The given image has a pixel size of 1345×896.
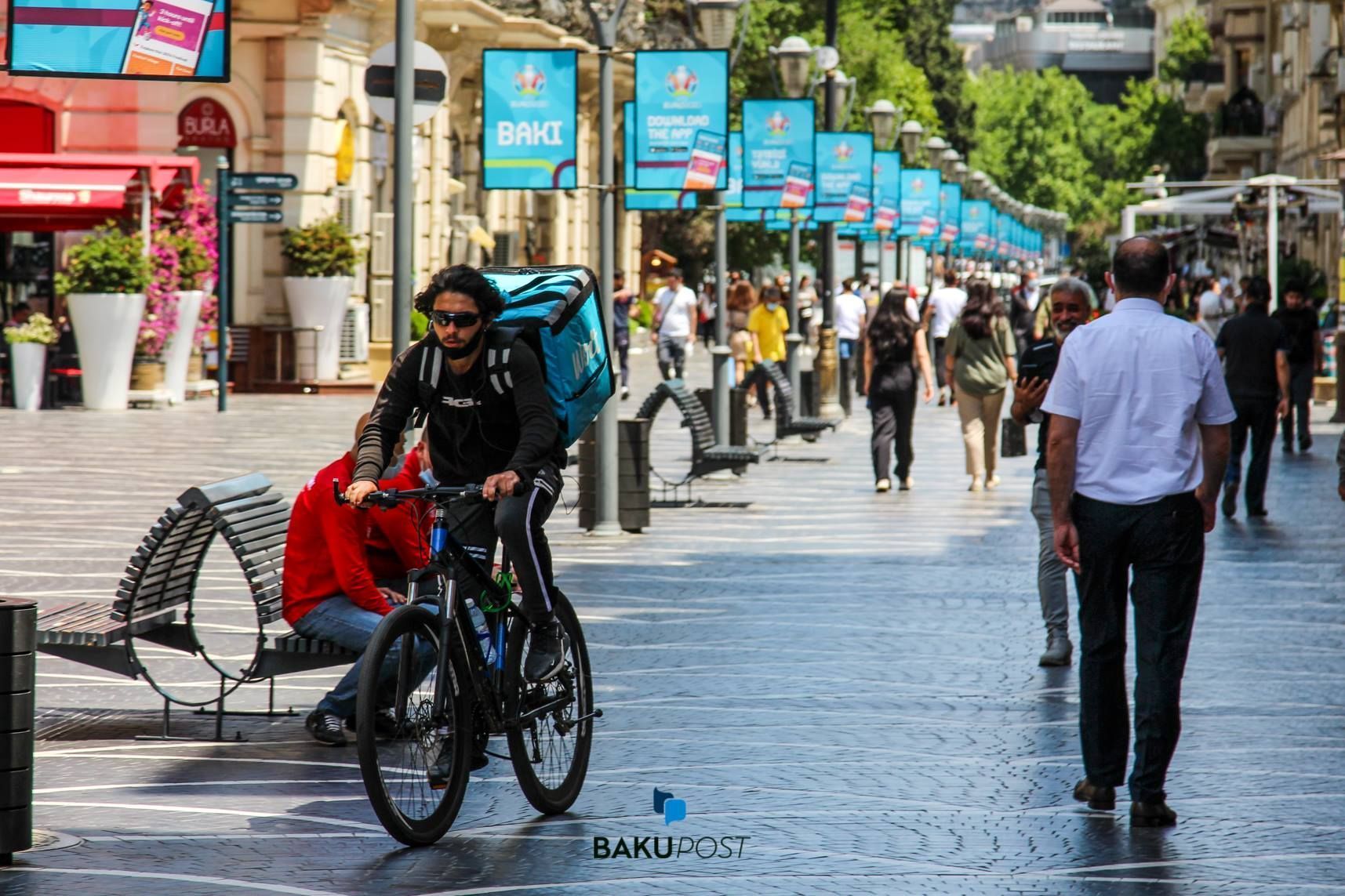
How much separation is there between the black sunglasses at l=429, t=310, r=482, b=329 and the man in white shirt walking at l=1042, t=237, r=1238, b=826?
172cm

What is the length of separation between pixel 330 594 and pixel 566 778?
1.41m

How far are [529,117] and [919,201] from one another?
83.8 feet

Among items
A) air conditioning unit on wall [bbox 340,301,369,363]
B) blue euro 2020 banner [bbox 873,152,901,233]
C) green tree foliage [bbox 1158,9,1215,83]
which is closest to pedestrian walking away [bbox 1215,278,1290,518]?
blue euro 2020 banner [bbox 873,152,901,233]

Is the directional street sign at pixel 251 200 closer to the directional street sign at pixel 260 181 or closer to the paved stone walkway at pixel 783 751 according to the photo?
the directional street sign at pixel 260 181

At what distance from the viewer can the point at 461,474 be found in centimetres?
686

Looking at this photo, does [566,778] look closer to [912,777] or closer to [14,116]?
[912,777]

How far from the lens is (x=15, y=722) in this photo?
20.0ft

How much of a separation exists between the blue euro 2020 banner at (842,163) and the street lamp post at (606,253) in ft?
39.0

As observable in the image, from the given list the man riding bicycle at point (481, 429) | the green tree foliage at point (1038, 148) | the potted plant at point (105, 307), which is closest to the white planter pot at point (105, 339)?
the potted plant at point (105, 307)

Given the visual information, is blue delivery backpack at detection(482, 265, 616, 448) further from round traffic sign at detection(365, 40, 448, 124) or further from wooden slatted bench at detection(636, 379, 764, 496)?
wooden slatted bench at detection(636, 379, 764, 496)

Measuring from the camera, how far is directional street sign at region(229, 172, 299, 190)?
2833cm

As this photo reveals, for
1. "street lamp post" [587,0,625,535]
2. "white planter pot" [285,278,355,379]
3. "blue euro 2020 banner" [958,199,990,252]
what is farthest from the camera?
"blue euro 2020 banner" [958,199,990,252]

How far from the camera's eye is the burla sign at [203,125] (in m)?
32.7

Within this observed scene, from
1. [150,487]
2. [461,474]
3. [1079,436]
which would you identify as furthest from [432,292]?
[150,487]
